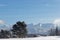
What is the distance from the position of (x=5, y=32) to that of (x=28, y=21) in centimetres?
93

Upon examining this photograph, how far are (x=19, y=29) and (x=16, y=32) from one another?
186mm

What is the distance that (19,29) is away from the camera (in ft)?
22.6

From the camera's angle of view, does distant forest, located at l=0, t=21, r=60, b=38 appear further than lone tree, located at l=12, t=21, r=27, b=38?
No

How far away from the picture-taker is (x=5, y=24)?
6.73 meters

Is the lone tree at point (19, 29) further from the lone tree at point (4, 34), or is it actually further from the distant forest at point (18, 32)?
the lone tree at point (4, 34)

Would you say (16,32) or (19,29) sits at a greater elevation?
(19,29)

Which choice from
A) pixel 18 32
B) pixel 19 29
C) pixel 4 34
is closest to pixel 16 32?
pixel 18 32

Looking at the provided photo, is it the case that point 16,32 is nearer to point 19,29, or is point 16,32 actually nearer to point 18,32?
point 18,32

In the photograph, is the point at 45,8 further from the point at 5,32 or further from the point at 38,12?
the point at 5,32

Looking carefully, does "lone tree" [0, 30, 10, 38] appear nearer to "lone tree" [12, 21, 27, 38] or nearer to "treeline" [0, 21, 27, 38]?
"treeline" [0, 21, 27, 38]

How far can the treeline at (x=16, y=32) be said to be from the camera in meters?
6.57

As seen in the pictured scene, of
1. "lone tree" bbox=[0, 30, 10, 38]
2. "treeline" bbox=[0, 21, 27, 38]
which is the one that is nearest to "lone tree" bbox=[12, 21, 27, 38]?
"treeline" bbox=[0, 21, 27, 38]

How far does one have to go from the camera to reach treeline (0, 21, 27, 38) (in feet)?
21.6

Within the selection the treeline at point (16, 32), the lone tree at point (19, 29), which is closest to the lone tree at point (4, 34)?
the treeline at point (16, 32)
